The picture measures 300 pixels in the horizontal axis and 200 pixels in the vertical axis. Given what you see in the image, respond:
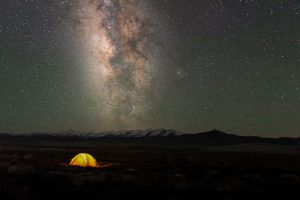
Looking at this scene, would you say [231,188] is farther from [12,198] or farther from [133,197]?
[12,198]

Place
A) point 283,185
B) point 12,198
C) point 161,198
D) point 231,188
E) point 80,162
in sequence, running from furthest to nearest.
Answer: point 80,162, point 283,185, point 231,188, point 161,198, point 12,198

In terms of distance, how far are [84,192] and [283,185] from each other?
1304 cm

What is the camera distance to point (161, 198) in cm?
1944

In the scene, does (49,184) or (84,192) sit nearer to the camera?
(84,192)

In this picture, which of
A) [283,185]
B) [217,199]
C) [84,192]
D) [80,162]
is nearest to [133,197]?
[84,192]

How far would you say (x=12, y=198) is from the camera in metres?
18.0

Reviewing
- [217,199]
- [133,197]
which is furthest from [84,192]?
[217,199]

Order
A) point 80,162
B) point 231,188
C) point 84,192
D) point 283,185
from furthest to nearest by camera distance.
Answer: point 80,162 → point 283,185 → point 231,188 → point 84,192

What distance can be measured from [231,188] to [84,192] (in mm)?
8682

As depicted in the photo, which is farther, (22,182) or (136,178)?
(136,178)

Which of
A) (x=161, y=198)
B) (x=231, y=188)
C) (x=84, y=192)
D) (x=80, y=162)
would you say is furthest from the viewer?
(x=80, y=162)

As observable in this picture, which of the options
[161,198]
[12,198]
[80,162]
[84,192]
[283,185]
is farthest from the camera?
[80,162]

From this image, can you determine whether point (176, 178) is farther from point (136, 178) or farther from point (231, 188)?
point (231, 188)

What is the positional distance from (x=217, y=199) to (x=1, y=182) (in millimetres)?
12347
